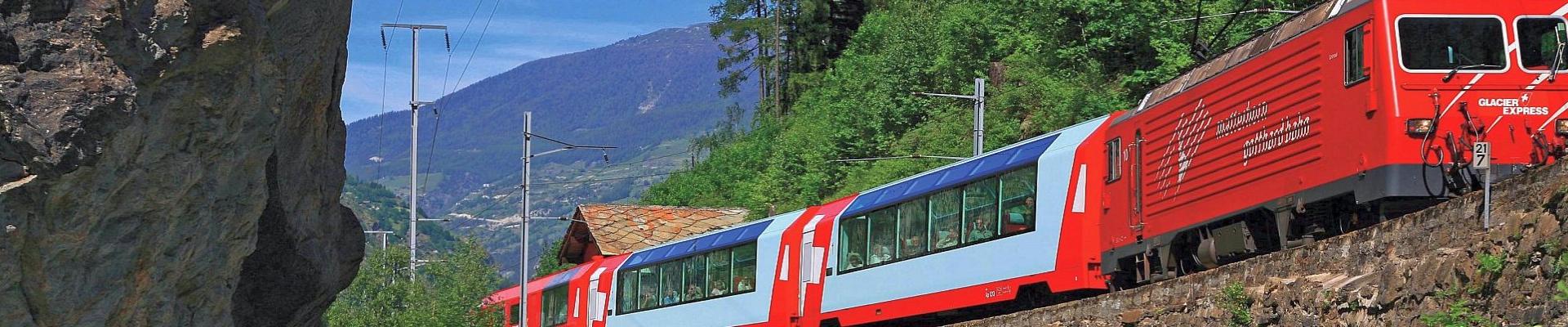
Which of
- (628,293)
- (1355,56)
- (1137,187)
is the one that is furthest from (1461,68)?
(628,293)

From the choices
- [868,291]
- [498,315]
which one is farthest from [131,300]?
[498,315]

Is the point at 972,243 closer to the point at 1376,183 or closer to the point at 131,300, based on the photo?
the point at 1376,183

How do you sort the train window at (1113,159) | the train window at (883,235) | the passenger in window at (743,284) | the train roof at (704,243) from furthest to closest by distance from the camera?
the train roof at (704,243), the passenger in window at (743,284), the train window at (883,235), the train window at (1113,159)

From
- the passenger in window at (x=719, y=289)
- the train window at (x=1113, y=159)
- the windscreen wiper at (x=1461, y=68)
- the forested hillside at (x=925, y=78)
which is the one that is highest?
the forested hillside at (x=925, y=78)

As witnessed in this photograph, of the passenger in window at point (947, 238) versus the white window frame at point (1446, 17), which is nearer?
the white window frame at point (1446, 17)

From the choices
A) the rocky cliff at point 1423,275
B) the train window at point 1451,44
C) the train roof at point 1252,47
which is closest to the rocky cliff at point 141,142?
the rocky cliff at point 1423,275

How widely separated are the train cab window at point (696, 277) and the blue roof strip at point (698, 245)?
15 cm

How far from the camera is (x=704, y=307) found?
107ft

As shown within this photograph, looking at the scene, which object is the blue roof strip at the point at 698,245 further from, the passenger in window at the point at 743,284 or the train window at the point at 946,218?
the train window at the point at 946,218

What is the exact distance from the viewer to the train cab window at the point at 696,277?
107 ft

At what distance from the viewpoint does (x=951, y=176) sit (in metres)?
24.0

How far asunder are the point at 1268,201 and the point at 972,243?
629 cm

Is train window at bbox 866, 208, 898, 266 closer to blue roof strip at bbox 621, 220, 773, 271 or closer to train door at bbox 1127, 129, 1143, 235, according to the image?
blue roof strip at bbox 621, 220, 773, 271

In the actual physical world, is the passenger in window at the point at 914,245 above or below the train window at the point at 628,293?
above
